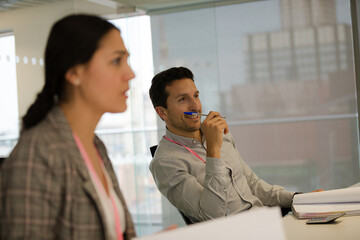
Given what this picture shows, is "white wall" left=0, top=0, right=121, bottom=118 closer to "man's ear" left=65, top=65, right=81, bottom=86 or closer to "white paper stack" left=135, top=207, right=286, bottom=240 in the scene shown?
"man's ear" left=65, top=65, right=81, bottom=86

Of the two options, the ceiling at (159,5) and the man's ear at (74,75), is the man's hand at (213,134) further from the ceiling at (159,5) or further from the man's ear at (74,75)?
the ceiling at (159,5)

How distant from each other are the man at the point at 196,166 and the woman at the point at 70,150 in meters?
0.75

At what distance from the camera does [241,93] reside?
4227 mm

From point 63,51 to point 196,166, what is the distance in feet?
3.93

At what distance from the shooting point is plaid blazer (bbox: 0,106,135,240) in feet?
3.59

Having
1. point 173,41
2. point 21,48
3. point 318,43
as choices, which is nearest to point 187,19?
point 173,41

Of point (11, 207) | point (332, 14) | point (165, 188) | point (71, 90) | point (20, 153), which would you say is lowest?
point (165, 188)

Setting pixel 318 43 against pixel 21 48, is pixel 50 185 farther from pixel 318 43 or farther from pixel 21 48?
pixel 318 43

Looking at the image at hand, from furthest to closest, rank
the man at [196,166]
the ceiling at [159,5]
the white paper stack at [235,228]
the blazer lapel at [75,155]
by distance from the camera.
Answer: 1. the ceiling at [159,5]
2. the man at [196,166]
3. the blazer lapel at [75,155]
4. the white paper stack at [235,228]

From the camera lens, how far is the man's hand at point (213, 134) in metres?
2.17

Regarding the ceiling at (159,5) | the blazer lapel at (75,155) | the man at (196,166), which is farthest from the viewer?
the ceiling at (159,5)

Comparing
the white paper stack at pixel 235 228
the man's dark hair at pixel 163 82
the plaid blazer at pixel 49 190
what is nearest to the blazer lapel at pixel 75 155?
the plaid blazer at pixel 49 190

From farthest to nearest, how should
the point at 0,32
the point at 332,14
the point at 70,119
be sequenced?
the point at 332,14
the point at 0,32
the point at 70,119

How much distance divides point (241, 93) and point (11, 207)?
3.32m
